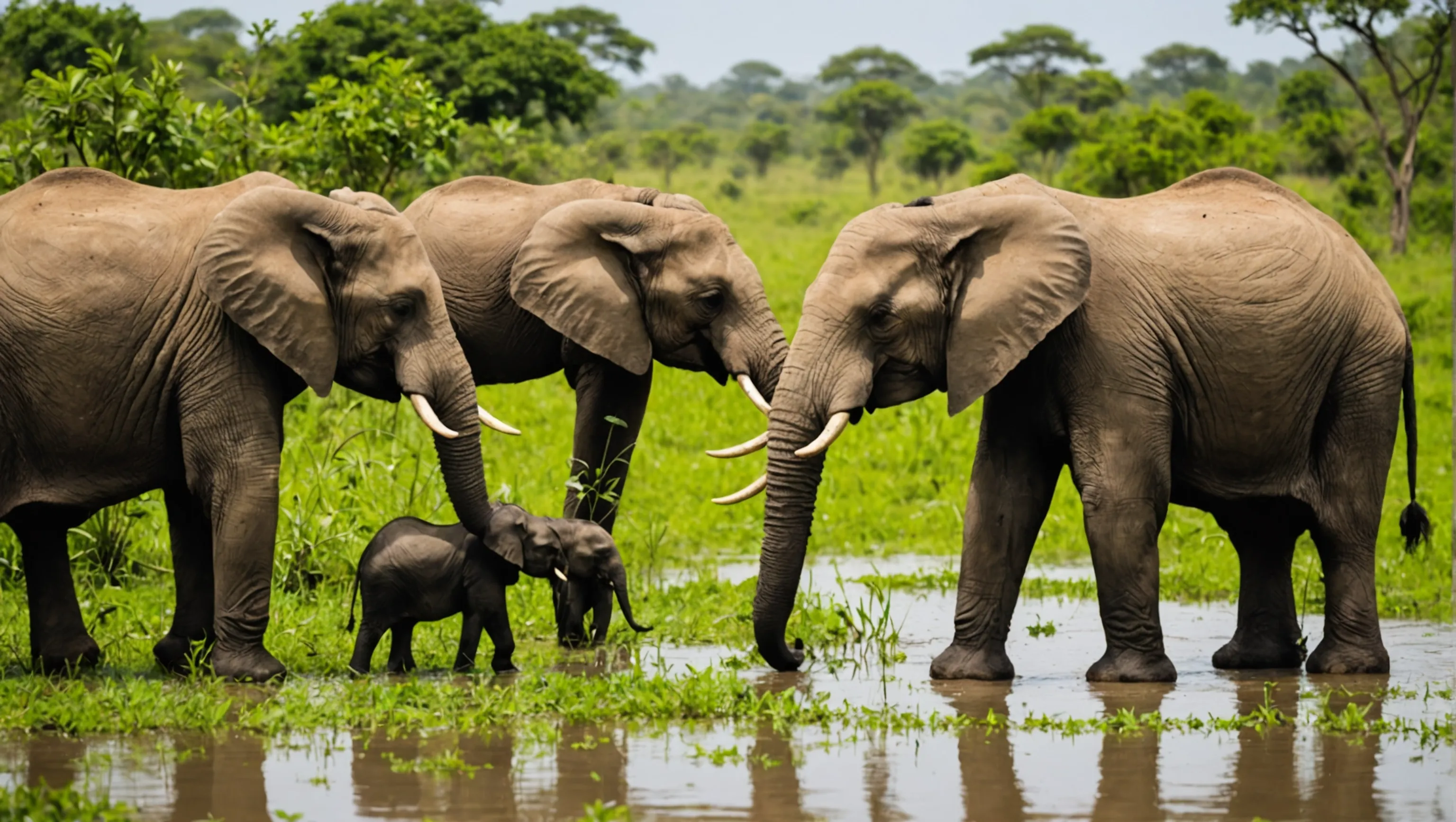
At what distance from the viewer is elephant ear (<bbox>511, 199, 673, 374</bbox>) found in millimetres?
8641

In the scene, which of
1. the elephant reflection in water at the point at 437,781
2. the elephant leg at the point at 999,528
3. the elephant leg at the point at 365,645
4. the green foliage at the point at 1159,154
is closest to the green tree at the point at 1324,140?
the green foliage at the point at 1159,154

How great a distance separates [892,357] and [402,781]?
267 cm

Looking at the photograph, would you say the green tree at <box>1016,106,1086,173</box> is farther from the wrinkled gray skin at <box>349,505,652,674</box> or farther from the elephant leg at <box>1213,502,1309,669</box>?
A: the wrinkled gray skin at <box>349,505,652,674</box>

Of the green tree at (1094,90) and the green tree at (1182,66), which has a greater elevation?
the green tree at (1182,66)

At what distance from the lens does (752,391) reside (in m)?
8.39

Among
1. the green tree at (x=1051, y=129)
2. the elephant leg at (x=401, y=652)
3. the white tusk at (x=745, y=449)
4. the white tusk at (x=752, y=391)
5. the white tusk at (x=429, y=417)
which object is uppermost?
the green tree at (x=1051, y=129)

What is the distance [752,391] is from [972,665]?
1.64m

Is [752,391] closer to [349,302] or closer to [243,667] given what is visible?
[349,302]

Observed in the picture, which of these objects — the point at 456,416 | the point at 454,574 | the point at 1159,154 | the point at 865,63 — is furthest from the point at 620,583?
the point at 865,63

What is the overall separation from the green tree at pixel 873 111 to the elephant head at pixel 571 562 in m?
43.7

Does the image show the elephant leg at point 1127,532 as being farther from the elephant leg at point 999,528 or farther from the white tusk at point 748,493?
the white tusk at point 748,493

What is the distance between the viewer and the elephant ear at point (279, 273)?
7.16 m

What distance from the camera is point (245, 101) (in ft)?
36.4

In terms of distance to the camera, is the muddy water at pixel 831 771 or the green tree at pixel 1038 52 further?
the green tree at pixel 1038 52
